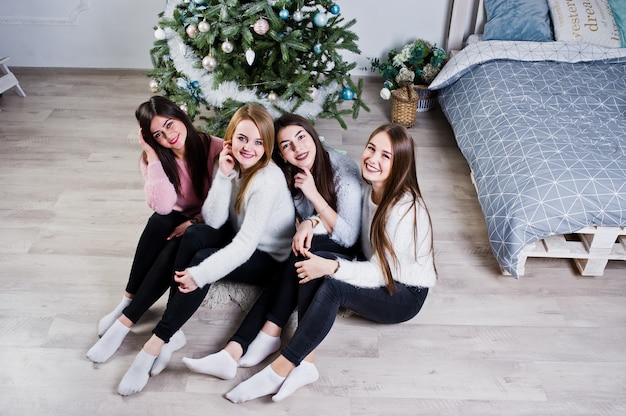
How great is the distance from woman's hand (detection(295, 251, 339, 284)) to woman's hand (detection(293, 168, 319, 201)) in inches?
10.1

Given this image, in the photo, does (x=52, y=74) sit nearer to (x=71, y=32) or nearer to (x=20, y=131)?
(x=71, y=32)

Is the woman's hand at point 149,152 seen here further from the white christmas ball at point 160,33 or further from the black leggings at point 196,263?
the white christmas ball at point 160,33

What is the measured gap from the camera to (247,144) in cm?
178

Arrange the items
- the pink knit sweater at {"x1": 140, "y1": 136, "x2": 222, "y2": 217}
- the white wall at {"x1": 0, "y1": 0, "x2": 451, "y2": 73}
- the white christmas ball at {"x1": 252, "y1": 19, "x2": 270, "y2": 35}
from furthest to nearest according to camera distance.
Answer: the white wall at {"x1": 0, "y1": 0, "x2": 451, "y2": 73}, the white christmas ball at {"x1": 252, "y1": 19, "x2": 270, "y2": 35}, the pink knit sweater at {"x1": 140, "y1": 136, "x2": 222, "y2": 217}

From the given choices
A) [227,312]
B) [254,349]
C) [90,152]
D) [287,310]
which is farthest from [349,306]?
[90,152]

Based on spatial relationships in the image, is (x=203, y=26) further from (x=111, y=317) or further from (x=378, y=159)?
(x=111, y=317)

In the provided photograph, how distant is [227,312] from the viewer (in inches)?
80.4

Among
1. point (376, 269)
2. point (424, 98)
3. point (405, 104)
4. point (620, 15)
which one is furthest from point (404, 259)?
point (620, 15)

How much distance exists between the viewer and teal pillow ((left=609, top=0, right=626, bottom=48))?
9.89ft

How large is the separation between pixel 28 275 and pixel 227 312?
0.85m

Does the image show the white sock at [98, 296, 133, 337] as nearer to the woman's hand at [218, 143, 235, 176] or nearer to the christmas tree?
the woman's hand at [218, 143, 235, 176]

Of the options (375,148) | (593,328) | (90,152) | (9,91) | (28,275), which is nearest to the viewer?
(375,148)

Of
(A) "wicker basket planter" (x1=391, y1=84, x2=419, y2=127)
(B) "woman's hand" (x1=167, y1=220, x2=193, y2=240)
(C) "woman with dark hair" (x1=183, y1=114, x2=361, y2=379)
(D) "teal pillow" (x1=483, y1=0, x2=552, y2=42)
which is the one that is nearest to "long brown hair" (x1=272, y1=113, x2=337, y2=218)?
(C) "woman with dark hair" (x1=183, y1=114, x2=361, y2=379)

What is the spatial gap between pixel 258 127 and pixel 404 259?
64 centimetres
